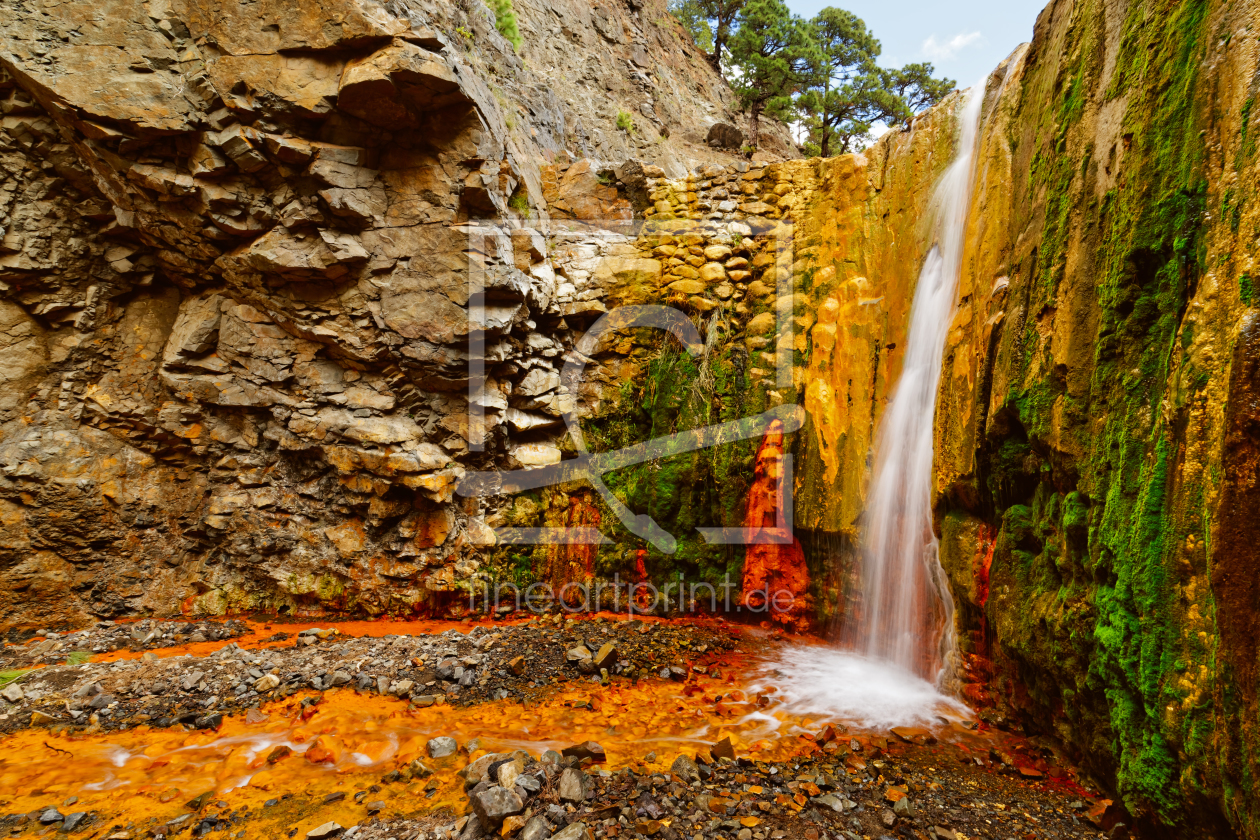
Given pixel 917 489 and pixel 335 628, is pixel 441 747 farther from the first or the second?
pixel 917 489

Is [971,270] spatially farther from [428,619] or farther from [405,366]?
[428,619]

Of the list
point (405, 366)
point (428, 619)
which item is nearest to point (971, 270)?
point (405, 366)

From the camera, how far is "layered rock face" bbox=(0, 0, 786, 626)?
6434 millimetres

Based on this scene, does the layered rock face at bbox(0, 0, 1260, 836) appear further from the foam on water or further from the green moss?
the foam on water

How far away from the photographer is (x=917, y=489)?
5727 millimetres

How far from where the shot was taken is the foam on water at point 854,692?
4.71m

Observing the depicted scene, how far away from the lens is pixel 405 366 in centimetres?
727

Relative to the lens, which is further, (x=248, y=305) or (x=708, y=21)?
(x=708, y=21)

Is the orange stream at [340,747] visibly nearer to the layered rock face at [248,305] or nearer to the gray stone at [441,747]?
the gray stone at [441,747]

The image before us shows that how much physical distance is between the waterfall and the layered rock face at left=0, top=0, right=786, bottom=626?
508 cm

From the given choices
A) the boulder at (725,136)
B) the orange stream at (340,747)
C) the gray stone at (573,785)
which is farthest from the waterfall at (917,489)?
the boulder at (725,136)

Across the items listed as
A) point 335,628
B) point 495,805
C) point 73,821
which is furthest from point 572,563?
point 73,821

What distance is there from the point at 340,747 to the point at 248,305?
20.0 feet

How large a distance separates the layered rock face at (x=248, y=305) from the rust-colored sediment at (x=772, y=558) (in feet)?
11.9
